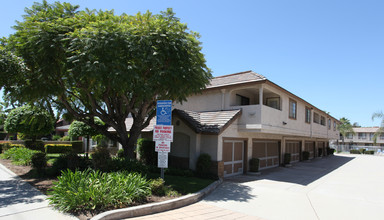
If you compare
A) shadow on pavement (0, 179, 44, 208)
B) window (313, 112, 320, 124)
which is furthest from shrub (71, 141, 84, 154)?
window (313, 112, 320, 124)

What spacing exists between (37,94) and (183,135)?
7407 millimetres

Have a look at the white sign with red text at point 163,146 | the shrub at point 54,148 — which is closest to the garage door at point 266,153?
the white sign with red text at point 163,146

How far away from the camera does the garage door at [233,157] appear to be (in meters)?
13.6

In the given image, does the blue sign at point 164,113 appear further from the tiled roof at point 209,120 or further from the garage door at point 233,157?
the garage door at point 233,157

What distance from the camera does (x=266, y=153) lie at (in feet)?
59.0

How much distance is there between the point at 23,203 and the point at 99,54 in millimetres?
5423

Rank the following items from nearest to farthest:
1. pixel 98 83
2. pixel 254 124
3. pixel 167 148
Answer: pixel 167 148, pixel 98 83, pixel 254 124

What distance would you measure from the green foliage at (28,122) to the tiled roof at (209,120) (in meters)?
11.1

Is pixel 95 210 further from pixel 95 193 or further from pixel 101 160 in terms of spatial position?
pixel 101 160

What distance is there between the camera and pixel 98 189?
22.1 ft

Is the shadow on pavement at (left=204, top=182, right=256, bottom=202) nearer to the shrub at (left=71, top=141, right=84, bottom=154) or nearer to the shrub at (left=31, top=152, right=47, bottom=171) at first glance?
the shrub at (left=31, top=152, right=47, bottom=171)

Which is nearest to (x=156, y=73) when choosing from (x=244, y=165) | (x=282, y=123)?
(x=244, y=165)

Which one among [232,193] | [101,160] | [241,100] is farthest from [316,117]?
[101,160]

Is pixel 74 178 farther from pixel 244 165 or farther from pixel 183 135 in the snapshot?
pixel 244 165
